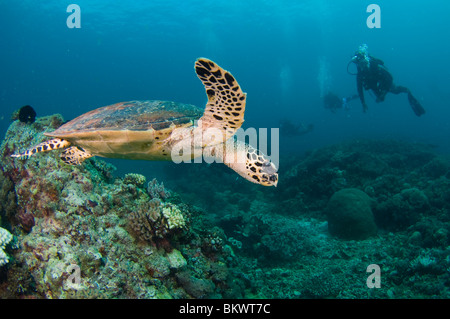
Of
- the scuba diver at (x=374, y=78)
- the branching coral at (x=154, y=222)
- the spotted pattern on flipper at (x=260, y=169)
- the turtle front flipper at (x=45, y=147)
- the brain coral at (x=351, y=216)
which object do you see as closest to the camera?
the branching coral at (x=154, y=222)

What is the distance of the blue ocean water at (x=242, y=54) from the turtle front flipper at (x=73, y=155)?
2478cm

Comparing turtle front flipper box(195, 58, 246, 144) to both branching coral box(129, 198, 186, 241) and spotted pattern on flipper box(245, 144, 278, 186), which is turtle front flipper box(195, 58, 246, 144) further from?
branching coral box(129, 198, 186, 241)

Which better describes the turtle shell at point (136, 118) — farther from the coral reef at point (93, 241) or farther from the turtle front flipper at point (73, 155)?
the coral reef at point (93, 241)

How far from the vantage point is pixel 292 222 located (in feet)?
26.2

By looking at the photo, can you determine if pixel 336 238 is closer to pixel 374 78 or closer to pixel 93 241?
pixel 93 241

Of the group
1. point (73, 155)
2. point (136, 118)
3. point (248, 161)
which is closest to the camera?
point (248, 161)

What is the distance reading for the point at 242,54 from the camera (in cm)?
8969

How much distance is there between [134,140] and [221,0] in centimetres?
4795

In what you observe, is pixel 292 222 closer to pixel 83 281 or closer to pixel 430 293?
pixel 430 293

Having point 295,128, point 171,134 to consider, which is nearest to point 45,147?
point 171,134

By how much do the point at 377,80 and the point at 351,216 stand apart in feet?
34.0

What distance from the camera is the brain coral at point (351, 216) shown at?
258 inches

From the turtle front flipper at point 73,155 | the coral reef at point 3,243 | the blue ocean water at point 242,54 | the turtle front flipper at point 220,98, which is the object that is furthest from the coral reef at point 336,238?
the blue ocean water at point 242,54

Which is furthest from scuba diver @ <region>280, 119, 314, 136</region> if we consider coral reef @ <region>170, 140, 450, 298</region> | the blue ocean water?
coral reef @ <region>170, 140, 450, 298</region>
